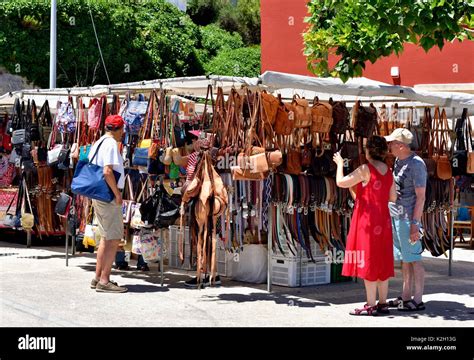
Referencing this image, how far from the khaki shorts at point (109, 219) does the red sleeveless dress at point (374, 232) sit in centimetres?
260

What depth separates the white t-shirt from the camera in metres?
9.16

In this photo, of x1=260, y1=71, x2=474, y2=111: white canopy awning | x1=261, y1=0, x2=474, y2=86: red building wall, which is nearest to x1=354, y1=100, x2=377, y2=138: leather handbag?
x1=260, y1=71, x2=474, y2=111: white canopy awning

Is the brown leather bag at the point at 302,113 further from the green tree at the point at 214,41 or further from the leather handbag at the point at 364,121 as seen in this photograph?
the green tree at the point at 214,41

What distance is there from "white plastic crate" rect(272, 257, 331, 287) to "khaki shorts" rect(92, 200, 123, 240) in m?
1.96

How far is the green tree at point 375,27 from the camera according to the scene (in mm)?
9508

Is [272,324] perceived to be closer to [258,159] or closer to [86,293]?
[258,159]

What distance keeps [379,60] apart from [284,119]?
35.5 ft

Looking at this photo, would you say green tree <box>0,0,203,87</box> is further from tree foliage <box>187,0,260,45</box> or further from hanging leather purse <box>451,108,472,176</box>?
hanging leather purse <box>451,108,472,176</box>

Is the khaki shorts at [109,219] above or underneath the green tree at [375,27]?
underneath

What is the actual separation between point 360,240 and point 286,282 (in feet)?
6.64

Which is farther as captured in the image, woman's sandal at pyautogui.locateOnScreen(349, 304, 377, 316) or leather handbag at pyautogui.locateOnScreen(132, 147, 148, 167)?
leather handbag at pyautogui.locateOnScreen(132, 147, 148, 167)

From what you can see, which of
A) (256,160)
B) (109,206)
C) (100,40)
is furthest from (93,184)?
(100,40)

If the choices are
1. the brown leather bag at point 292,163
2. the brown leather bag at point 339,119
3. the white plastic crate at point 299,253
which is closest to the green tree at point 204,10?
the brown leather bag at point 339,119
